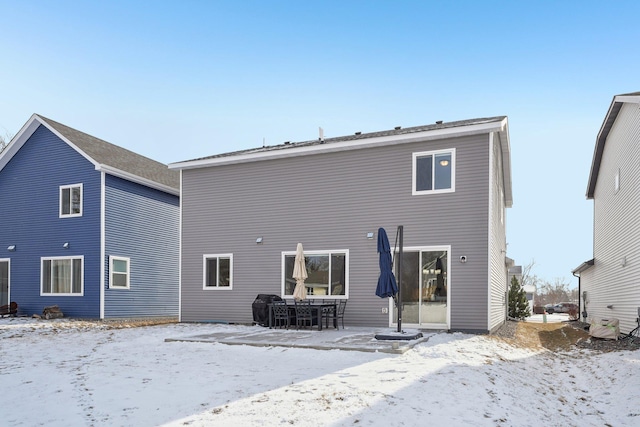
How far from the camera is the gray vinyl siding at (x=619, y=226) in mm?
12547

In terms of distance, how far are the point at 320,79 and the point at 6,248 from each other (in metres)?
13.3

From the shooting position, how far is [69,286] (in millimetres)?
17188

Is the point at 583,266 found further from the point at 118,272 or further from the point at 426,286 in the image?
the point at 118,272

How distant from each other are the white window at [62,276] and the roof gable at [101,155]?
10.8 ft

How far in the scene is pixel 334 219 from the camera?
530 inches

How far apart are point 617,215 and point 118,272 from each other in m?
16.4

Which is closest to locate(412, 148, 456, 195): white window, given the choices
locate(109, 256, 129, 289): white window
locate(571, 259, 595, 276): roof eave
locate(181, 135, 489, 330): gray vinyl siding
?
locate(181, 135, 489, 330): gray vinyl siding

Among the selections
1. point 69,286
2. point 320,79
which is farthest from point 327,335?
point 69,286

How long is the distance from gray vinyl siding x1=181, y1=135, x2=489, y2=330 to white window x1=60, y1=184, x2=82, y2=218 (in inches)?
172

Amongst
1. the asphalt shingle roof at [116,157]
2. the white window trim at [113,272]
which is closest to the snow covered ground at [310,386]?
the white window trim at [113,272]

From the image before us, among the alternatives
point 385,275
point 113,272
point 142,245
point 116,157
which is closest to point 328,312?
point 385,275

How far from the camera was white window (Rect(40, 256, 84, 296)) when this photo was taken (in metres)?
17.0

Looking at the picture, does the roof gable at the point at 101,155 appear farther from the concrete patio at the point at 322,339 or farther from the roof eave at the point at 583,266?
the roof eave at the point at 583,266

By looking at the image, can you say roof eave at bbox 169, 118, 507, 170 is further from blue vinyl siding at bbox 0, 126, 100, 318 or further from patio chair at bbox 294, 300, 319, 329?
patio chair at bbox 294, 300, 319, 329
